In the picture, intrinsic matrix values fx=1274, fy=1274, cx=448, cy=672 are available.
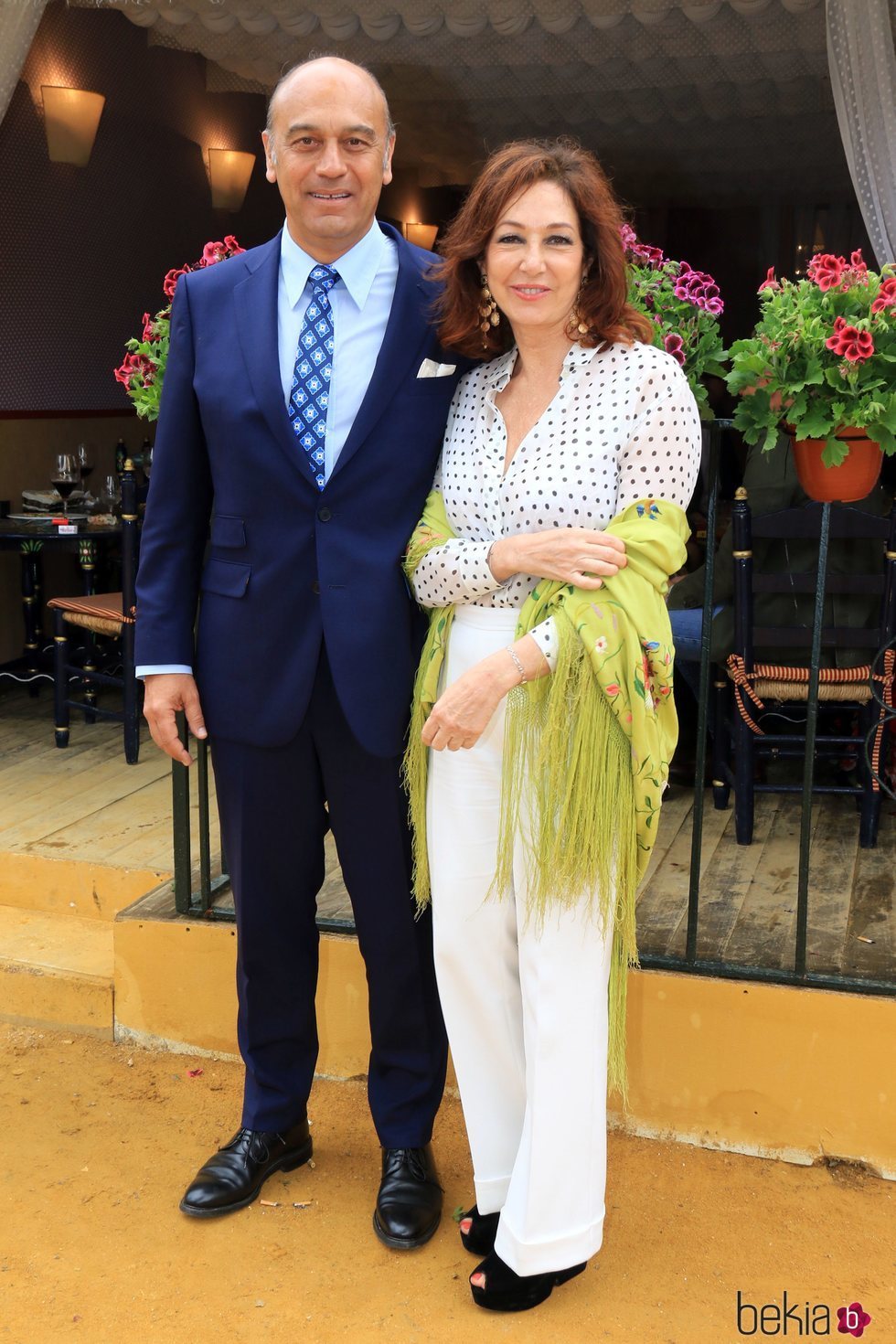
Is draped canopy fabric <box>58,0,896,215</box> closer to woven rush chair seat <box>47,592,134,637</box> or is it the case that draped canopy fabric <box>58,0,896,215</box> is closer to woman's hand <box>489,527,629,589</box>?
woven rush chair seat <box>47,592,134,637</box>

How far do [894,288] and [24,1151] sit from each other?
235 cm

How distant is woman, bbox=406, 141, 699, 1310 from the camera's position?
72.1 inches

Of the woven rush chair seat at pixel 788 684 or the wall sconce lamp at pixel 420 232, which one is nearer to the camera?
the woven rush chair seat at pixel 788 684

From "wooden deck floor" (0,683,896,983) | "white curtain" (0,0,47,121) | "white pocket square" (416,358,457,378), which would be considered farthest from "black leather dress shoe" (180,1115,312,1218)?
"white curtain" (0,0,47,121)

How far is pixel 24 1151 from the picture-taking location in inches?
100

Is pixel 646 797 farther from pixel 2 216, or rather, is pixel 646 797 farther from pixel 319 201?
pixel 2 216

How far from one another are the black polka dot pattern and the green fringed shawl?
48mm

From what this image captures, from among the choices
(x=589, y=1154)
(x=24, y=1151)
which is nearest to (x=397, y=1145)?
(x=589, y=1154)

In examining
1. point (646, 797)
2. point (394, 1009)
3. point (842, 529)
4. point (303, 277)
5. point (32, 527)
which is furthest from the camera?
point (32, 527)

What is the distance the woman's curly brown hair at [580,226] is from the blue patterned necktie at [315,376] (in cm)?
23

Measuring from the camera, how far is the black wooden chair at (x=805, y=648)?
3.13 metres

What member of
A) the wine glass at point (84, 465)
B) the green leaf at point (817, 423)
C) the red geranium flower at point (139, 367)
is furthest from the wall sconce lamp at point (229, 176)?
the green leaf at point (817, 423)

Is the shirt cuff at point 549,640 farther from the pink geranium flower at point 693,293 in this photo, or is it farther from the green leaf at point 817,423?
the pink geranium flower at point 693,293

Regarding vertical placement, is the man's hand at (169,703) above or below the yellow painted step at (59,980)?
above
